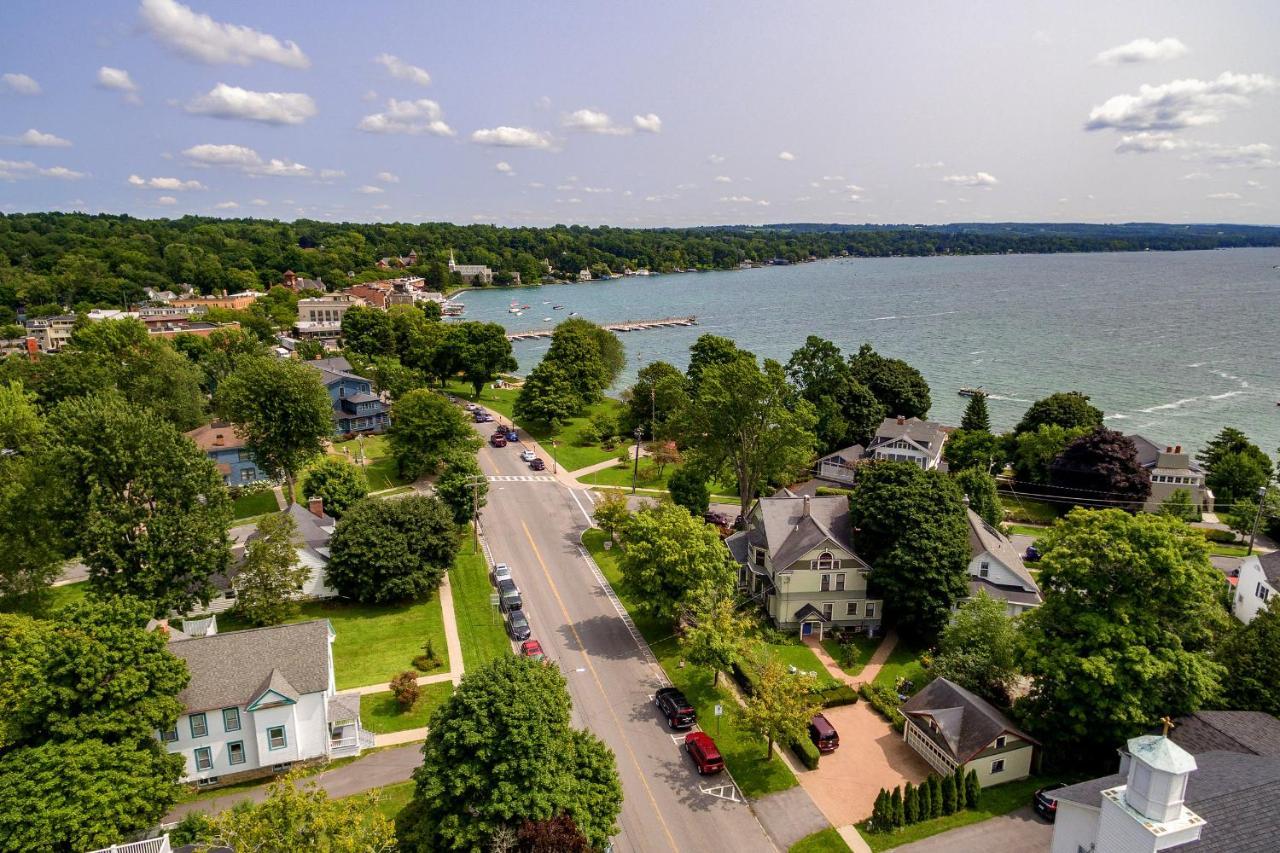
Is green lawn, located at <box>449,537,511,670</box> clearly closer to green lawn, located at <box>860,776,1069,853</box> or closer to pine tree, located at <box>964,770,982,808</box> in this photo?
green lawn, located at <box>860,776,1069,853</box>

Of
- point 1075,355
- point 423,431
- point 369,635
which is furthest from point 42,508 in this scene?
point 1075,355

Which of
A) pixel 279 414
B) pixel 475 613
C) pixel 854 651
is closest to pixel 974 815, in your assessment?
pixel 854 651

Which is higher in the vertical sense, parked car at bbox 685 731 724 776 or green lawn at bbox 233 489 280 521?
green lawn at bbox 233 489 280 521

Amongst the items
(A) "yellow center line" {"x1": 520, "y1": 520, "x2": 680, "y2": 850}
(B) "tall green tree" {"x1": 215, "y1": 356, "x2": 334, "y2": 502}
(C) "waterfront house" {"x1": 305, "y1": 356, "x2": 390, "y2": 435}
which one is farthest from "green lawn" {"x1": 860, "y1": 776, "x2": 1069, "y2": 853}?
(C) "waterfront house" {"x1": 305, "y1": 356, "x2": 390, "y2": 435}

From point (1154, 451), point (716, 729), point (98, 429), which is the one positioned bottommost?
point (716, 729)

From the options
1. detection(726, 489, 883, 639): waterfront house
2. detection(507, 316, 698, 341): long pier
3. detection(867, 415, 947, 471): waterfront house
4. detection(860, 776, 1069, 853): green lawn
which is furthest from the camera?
detection(507, 316, 698, 341): long pier

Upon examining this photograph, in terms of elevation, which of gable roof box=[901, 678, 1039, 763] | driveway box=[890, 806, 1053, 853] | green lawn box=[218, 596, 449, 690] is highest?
gable roof box=[901, 678, 1039, 763]

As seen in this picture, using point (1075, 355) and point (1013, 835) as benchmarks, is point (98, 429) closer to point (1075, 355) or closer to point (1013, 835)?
point (1013, 835)
